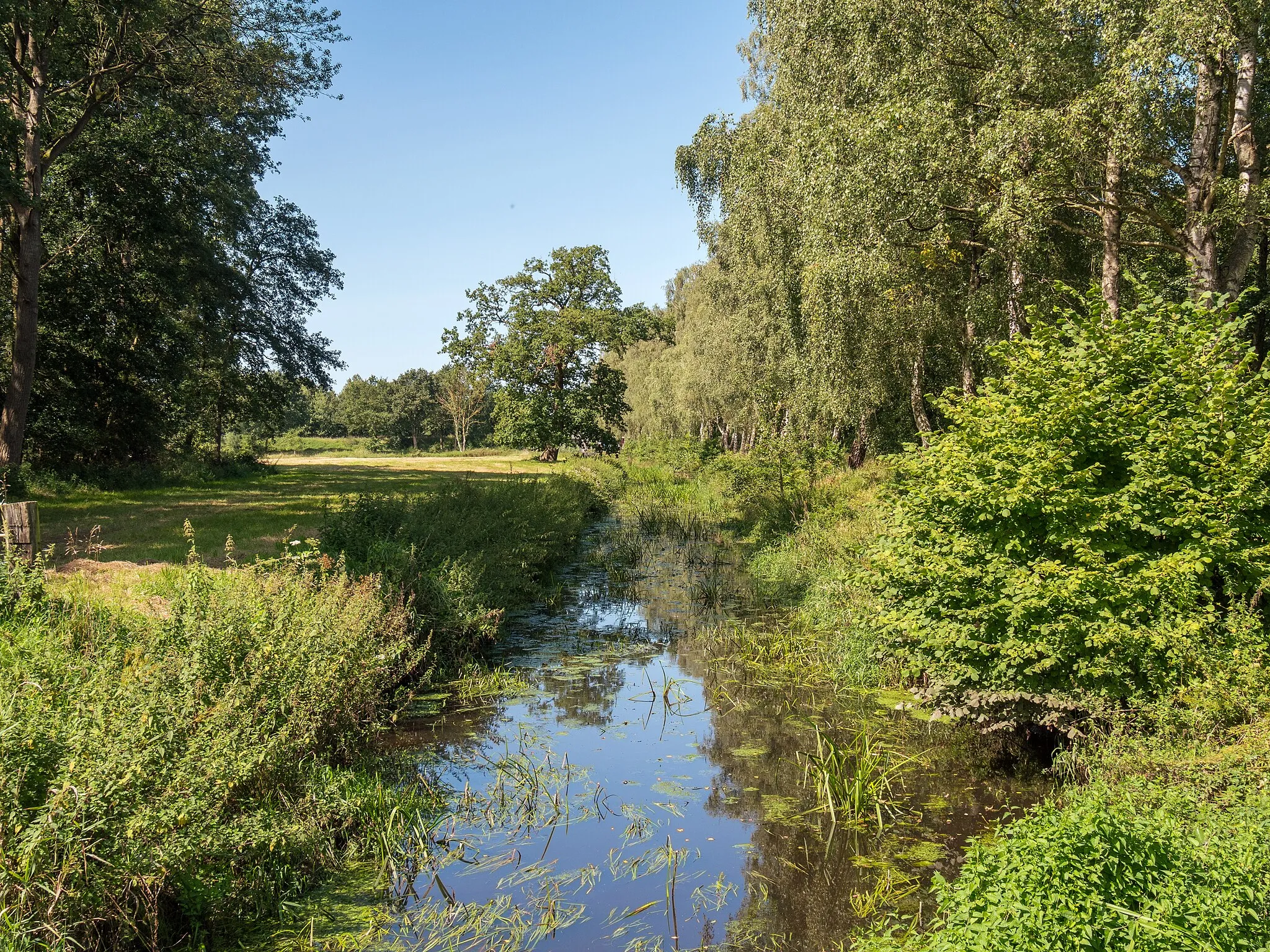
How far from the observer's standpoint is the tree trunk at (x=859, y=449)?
2498 cm

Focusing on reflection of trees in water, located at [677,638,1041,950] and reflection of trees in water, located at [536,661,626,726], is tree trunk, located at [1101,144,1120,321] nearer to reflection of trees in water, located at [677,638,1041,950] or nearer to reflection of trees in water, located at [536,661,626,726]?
reflection of trees in water, located at [677,638,1041,950]

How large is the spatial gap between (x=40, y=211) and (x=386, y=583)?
539 inches

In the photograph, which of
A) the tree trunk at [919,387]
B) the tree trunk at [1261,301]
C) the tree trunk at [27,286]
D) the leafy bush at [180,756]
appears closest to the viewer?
the leafy bush at [180,756]

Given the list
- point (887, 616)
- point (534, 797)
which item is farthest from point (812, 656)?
point (534, 797)

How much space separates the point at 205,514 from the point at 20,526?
1114 cm

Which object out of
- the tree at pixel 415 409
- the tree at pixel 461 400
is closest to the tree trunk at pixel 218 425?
the tree at pixel 461 400

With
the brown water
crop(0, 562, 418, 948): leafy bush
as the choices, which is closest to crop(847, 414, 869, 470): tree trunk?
the brown water

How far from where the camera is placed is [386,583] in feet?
33.1

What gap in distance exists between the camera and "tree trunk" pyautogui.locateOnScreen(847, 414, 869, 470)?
82.0 feet

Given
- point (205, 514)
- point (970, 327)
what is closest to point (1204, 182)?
point (970, 327)

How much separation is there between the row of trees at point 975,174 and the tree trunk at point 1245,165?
0.11ft

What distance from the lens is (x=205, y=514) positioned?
1834cm

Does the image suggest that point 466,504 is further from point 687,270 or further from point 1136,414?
point 687,270

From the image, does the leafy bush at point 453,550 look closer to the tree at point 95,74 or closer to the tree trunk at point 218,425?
the tree at point 95,74
